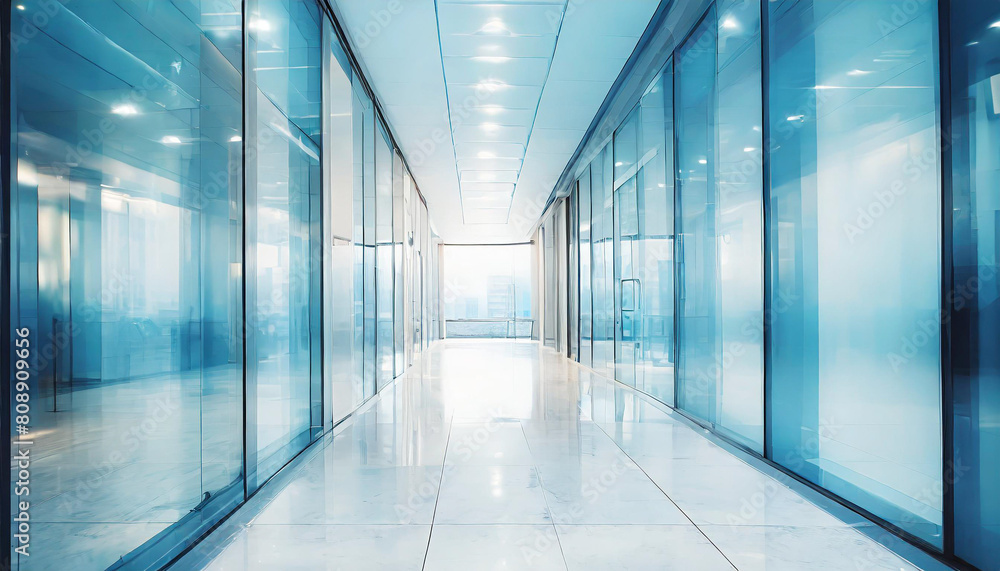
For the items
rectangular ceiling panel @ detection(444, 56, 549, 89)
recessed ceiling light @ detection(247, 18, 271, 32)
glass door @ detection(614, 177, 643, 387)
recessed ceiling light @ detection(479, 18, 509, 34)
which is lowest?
glass door @ detection(614, 177, 643, 387)

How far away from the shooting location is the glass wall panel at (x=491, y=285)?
23.5 metres

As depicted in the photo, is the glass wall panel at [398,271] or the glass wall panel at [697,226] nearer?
the glass wall panel at [697,226]

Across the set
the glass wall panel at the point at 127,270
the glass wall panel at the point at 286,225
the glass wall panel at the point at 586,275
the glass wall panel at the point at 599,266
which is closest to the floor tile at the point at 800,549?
the glass wall panel at the point at 127,270

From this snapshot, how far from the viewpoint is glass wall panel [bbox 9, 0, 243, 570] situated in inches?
76.1

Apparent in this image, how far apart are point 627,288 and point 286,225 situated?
4.95 meters

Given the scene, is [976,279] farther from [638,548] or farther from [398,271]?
[398,271]

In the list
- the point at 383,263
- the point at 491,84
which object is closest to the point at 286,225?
the point at 491,84

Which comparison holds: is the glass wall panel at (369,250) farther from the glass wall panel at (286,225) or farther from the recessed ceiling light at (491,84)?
the glass wall panel at (286,225)

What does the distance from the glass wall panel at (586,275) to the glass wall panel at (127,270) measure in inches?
320

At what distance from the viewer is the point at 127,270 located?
2.42m

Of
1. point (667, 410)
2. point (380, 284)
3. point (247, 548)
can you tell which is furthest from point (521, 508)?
point (380, 284)

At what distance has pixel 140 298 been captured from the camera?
249cm

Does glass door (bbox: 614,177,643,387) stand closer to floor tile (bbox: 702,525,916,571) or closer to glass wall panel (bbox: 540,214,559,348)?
floor tile (bbox: 702,525,916,571)

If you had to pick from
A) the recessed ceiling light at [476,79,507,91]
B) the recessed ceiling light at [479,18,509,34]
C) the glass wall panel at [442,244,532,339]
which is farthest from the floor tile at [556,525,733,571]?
the glass wall panel at [442,244,532,339]
